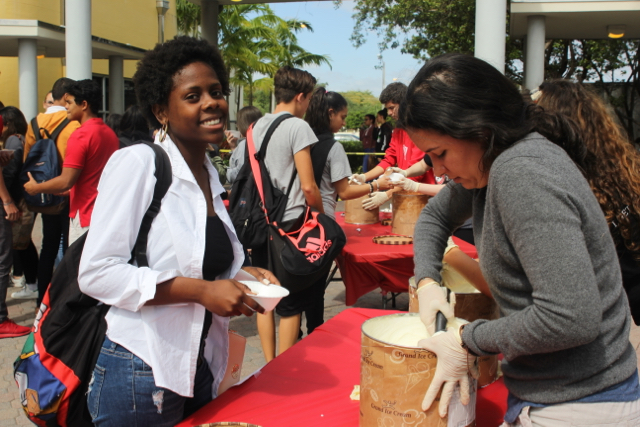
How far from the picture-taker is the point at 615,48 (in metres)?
17.0

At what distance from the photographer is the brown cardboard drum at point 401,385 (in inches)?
49.1

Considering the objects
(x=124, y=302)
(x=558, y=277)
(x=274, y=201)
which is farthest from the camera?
(x=274, y=201)

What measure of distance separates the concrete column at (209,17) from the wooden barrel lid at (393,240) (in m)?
7.22

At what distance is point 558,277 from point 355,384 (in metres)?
0.96

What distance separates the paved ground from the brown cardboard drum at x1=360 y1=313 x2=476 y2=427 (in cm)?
265

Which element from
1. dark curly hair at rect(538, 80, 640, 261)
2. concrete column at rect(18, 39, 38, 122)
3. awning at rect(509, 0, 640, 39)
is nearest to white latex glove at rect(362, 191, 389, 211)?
dark curly hair at rect(538, 80, 640, 261)

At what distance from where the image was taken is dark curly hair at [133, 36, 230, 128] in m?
1.67

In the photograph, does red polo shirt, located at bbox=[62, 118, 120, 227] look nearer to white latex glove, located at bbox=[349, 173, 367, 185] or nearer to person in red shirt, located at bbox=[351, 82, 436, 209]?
white latex glove, located at bbox=[349, 173, 367, 185]

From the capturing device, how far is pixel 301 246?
3.28m

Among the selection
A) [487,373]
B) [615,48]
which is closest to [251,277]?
[487,373]

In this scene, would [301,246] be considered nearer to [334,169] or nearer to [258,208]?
[258,208]

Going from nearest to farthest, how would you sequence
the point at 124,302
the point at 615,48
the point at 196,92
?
the point at 124,302 < the point at 196,92 < the point at 615,48

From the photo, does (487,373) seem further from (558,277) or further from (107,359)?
(107,359)

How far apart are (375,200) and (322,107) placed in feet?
3.30
